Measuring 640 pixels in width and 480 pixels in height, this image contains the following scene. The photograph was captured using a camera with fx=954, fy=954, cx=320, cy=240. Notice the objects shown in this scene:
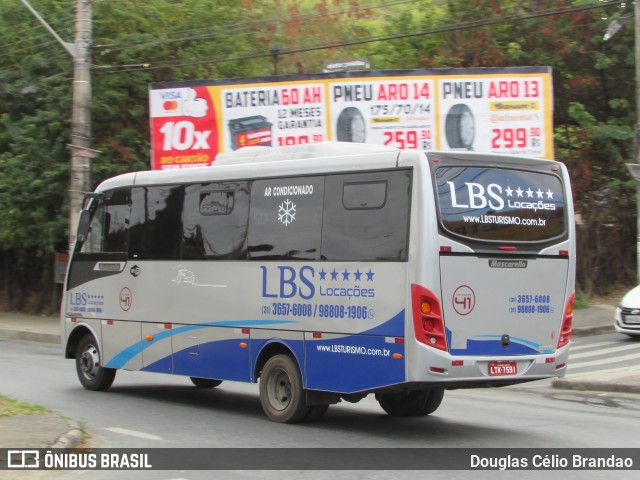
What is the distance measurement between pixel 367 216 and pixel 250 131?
49.8 ft

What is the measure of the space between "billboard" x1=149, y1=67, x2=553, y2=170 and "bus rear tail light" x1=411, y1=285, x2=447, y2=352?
46.2 ft

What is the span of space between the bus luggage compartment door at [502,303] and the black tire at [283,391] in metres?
2.03

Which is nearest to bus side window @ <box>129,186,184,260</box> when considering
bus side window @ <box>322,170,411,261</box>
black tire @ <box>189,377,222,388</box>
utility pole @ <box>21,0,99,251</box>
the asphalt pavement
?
black tire @ <box>189,377,222,388</box>

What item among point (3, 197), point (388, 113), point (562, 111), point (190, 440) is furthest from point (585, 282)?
point (190, 440)

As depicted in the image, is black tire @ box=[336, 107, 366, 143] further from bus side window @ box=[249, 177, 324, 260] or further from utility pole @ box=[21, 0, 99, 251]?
bus side window @ box=[249, 177, 324, 260]

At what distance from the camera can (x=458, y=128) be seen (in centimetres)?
2336

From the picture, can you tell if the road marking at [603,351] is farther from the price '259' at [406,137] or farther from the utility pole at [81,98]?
the utility pole at [81,98]

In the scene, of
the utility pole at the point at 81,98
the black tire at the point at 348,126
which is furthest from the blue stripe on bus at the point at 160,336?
the black tire at the point at 348,126

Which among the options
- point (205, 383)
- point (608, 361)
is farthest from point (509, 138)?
point (205, 383)

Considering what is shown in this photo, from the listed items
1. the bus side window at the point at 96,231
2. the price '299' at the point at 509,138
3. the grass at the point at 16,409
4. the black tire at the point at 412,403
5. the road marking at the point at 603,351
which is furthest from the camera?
the price '299' at the point at 509,138

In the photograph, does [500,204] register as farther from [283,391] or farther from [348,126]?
[348,126]

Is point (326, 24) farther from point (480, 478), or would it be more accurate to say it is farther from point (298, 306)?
point (480, 478)

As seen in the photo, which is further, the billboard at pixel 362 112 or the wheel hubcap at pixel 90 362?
the billboard at pixel 362 112

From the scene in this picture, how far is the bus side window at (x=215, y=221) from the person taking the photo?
11719 mm
